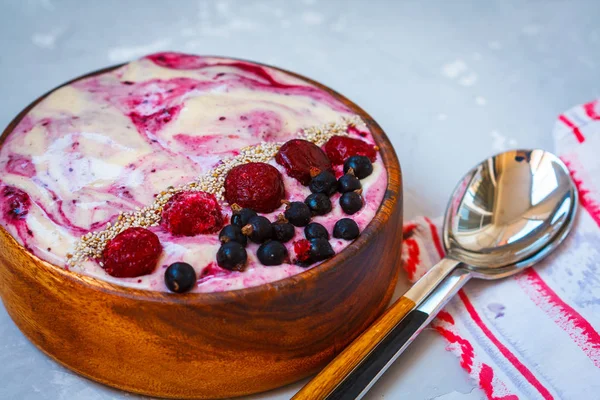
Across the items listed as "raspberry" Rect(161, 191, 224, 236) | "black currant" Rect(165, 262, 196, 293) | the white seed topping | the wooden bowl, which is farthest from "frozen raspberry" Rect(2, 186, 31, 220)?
"black currant" Rect(165, 262, 196, 293)

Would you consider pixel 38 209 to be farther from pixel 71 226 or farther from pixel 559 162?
pixel 559 162

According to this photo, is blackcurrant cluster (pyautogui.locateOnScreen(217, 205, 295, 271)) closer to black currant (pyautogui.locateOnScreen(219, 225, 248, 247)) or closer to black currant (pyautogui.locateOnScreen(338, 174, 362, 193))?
black currant (pyautogui.locateOnScreen(219, 225, 248, 247))

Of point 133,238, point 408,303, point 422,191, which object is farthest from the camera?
point 422,191

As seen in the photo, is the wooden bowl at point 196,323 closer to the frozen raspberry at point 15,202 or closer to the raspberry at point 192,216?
the frozen raspberry at point 15,202

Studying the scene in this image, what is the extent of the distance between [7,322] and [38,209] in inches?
14.5

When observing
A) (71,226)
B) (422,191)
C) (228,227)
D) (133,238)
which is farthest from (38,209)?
(422,191)

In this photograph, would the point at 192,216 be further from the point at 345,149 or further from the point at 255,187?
the point at 345,149

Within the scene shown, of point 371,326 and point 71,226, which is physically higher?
point 71,226

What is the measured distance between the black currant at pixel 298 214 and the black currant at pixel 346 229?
7 centimetres

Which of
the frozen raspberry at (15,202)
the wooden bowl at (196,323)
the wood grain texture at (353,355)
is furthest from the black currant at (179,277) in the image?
the frozen raspberry at (15,202)

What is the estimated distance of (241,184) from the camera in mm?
1614

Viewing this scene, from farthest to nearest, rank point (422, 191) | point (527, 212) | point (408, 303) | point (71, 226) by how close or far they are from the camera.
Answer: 1. point (422, 191)
2. point (527, 212)
3. point (408, 303)
4. point (71, 226)

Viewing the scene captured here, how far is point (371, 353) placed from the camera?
155cm

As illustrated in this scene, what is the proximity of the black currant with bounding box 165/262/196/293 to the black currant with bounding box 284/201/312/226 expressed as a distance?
0.28m
